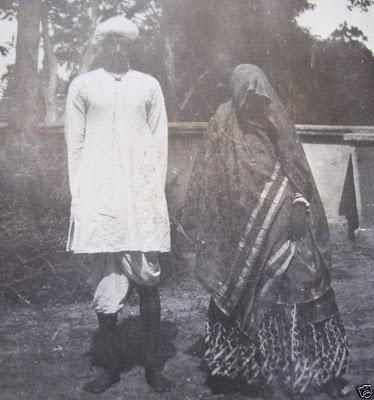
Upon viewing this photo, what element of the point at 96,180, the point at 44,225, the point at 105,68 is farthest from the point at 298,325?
the point at 44,225

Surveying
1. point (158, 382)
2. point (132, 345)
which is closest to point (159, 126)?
point (158, 382)

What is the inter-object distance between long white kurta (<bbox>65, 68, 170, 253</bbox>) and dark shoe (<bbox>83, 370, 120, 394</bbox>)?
80 centimetres

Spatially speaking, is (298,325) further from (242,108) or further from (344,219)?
(344,219)

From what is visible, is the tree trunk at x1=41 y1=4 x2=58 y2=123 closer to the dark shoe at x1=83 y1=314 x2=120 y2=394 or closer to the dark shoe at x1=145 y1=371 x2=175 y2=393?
the dark shoe at x1=83 y1=314 x2=120 y2=394

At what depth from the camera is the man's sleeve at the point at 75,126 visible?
3.12 m

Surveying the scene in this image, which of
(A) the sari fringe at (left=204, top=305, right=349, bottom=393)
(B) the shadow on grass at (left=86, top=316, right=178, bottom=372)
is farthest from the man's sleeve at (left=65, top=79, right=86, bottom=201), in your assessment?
(A) the sari fringe at (left=204, top=305, right=349, bottom=393)

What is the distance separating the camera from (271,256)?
316 centimetres

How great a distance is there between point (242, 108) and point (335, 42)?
1147 centimetres

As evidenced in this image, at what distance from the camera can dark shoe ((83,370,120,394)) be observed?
3203mm

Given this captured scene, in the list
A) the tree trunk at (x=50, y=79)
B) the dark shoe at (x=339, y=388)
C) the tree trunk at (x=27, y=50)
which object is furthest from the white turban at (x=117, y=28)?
the tree trunk at (x=50, y=79)

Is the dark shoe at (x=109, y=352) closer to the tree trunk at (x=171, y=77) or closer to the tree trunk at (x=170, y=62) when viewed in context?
the tree trunk at (x=170, y=62)

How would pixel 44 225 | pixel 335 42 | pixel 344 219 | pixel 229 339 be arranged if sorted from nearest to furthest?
1. pixel 229 339
2. pixel 44 225
3. pixel 344 219
4. pixel 335 42

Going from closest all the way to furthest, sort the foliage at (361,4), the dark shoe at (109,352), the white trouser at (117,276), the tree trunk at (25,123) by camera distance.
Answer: the white trouser at (117,276) → the dark shoe at (109,352) → the foliage at (361,4) → the tree trunk at (25,123)

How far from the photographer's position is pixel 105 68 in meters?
A: 3.16
